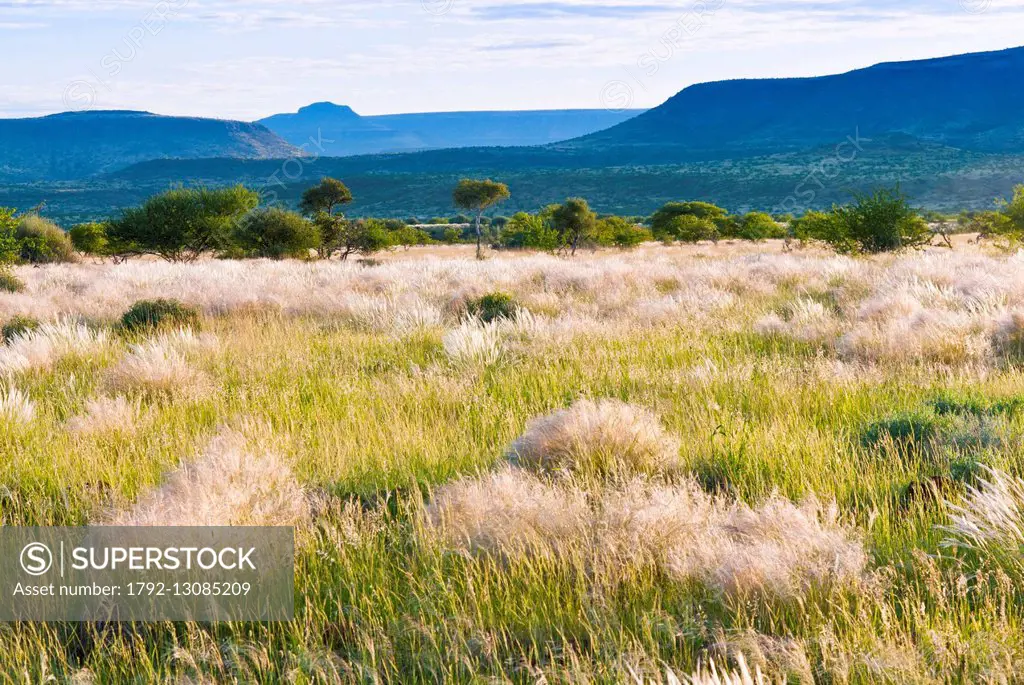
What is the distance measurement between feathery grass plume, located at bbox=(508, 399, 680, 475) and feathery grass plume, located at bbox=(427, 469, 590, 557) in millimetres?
405

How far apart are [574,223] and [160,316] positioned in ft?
111

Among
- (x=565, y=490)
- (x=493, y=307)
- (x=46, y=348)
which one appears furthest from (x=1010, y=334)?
(x=46, y=348)

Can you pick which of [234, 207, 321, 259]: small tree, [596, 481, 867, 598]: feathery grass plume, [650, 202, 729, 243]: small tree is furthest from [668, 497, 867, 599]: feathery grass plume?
[650, 202, 729, 243]: small tree

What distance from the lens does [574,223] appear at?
4175cm

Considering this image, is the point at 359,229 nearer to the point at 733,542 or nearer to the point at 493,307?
the point at 493,307

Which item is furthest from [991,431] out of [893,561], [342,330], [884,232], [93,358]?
[884,232]

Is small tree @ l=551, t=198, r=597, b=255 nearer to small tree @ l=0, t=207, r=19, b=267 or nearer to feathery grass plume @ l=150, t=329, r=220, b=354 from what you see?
small tree @ l=0, t=207, r=19, b=267

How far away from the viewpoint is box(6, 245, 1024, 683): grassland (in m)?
2.33

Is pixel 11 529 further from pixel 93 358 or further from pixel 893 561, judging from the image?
pixel 93 358

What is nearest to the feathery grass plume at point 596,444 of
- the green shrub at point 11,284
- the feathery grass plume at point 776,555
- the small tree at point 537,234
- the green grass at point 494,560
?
the green grass at point 494,560

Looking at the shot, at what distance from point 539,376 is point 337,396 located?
153 centimetres

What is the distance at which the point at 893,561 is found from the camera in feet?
9.01

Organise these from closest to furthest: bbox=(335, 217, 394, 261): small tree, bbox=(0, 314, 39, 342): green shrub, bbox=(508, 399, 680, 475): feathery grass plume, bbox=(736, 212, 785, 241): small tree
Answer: bbox=(508, 399, 680, 475): feathery grass plume
bbox=(0, 314, 39, 342): green shrub
bbox=(335, 217, 394, 261): small tree
bbox=(736, 212, 785, 241): small tree

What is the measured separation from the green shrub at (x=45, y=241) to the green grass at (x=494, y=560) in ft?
91.3
